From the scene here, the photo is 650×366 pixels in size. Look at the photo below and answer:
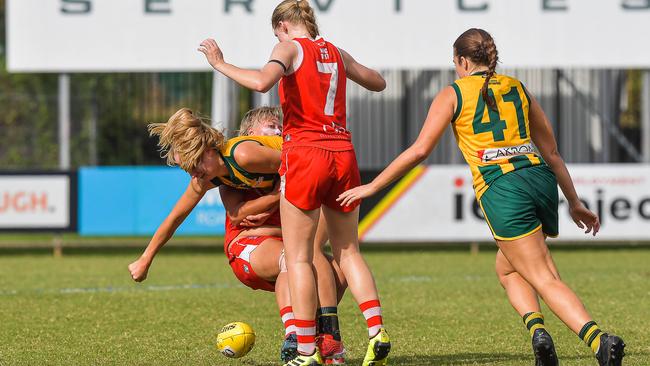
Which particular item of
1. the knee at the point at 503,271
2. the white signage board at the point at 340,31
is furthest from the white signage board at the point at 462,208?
the knee at the point at 503,271

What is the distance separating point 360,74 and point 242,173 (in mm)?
879

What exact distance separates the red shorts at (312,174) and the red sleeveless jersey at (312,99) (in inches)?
1.8

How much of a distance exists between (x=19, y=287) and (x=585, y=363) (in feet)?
22.6

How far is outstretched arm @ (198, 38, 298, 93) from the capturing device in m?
5.68

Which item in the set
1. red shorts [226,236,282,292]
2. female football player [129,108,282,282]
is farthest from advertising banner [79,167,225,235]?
female football player [129,108,282,282]

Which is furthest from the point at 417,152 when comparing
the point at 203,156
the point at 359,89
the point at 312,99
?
the point at 359,89

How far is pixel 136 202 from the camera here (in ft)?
54.7

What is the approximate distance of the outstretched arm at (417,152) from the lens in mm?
5727

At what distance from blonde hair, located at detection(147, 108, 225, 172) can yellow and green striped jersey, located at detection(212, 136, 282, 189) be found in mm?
74

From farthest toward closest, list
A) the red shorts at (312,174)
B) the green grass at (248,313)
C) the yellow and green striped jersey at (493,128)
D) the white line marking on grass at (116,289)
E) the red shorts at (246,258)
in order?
the white line marking on grass at (116,289)
the green grass at (248,313)
the red shorts at (246,258)
the red shorts at (312,174)
the yellow and green striped jersey at (493,128)

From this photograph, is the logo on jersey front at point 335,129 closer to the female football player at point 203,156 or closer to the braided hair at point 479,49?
the female football player at point 203,156

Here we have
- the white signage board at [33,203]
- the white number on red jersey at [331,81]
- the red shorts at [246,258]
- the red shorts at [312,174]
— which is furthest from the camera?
the white signage board at [33,203]

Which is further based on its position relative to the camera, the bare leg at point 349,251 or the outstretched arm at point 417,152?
the bare leg at point 349,251

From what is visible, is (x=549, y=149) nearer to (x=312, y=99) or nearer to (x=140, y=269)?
(x=312, y=99)
